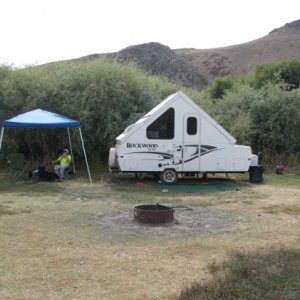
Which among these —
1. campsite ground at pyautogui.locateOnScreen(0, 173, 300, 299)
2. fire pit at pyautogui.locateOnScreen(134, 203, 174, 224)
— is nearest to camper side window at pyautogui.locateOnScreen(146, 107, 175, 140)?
campsite ground at pyautogui.locateOnScreen(0, 173, 300, 299)

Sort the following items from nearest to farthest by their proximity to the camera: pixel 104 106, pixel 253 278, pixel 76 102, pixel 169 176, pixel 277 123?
pixel 253 278 < pixel 169 176 < pixel 76 102 < pixel 104 106 < pixel 277 123

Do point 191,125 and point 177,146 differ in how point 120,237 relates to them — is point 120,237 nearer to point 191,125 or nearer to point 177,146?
point 177,146

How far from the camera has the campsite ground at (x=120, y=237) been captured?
577 centimetres

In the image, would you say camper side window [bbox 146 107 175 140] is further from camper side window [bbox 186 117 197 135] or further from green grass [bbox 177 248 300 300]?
green grass [bbox 177 248 300 300]

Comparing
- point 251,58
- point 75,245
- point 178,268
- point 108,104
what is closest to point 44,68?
point 108,104

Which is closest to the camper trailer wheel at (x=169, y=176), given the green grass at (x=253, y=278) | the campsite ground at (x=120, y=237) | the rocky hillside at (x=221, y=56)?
the campsite ground at (x=120, y=237)

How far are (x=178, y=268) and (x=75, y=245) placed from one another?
1.86 m

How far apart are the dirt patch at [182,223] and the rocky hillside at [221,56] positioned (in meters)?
57.6

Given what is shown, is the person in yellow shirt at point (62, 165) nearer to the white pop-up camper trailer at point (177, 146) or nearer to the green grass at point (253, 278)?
the white pop-up camper trailer at point (177, 146)

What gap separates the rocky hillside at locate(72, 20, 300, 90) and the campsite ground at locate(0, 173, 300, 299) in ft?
181

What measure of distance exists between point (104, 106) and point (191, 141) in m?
5.19

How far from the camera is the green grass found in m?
5.13

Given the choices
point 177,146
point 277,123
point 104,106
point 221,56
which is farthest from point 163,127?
point 221,56

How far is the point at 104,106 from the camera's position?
19.0 m
